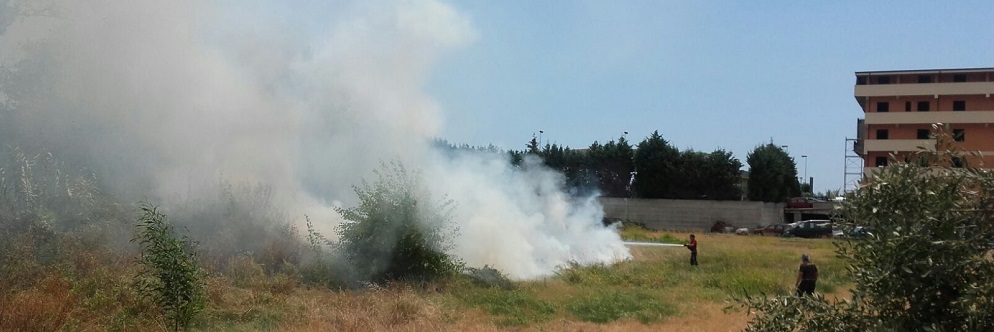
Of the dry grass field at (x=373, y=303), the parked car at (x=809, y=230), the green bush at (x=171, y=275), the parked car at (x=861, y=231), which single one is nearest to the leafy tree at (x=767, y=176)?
the parked car at (x=809, y=230)

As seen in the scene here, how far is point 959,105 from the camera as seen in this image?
49062 mm

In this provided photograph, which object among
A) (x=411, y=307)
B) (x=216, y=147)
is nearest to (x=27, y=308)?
(x=411, y=307)

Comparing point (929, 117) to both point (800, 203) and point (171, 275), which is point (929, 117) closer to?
point (800, 203)

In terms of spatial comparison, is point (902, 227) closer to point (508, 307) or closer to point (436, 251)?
point (508, 307)

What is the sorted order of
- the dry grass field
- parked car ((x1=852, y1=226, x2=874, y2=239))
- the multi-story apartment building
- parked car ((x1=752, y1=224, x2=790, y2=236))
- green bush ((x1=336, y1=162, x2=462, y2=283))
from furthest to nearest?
parked car ((x1=752, y1=224, x2=790, y2=236))
the multi-story apartment building
green bush ((x1=336, y1=162, x2=462, y2=283))
the dry grass field
parked car ((x1=852, y1=226, x2=874, y2=239))

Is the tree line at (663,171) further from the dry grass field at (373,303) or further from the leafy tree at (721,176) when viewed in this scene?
the dry grass field at (373,303)

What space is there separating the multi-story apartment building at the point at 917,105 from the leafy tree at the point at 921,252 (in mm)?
46082

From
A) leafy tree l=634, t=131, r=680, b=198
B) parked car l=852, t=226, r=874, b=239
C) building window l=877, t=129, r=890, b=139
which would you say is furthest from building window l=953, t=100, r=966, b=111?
parked car l=852, t=226, r=874, b=239

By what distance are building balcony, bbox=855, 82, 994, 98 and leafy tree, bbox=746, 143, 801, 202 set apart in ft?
29.9

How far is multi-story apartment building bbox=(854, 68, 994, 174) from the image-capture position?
157 ft

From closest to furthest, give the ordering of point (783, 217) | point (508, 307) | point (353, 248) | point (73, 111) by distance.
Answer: point (508, 307) < point (353, 248) < point (73, 111) < point (783, 217)

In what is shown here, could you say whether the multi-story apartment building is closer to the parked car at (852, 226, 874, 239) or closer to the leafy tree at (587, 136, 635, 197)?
the leafy tree at (587, 136, 635, 197)

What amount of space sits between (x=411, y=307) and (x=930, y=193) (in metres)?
9.90

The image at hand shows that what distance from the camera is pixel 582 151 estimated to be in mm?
59656
